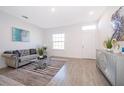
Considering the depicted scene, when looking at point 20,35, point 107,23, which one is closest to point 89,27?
point 107,23

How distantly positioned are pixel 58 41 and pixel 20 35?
310cm

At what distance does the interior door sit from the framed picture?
3851mm

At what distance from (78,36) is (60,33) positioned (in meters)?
1.54

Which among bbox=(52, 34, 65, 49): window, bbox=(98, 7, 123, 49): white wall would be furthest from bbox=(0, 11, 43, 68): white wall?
bbox=(98, 7, 123, 49): white wall

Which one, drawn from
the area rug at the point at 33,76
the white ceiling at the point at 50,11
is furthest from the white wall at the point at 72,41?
the area rug at the point at 33,76

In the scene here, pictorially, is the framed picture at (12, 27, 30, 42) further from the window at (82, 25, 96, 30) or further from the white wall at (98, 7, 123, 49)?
the white wall at (98, 7, 123, 49)

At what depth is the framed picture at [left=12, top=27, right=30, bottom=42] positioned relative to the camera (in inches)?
176

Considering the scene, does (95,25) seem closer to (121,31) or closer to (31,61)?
(121,31)

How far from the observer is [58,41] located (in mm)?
7160

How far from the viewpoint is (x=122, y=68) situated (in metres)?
1.72

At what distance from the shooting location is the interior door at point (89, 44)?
19.4ft

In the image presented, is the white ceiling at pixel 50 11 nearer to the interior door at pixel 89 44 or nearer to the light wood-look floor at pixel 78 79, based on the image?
the interior door at pixel 89 44

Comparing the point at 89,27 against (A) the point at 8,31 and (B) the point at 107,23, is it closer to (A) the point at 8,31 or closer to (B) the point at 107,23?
(B) the point at 107,23

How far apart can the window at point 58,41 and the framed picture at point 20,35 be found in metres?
2.36
